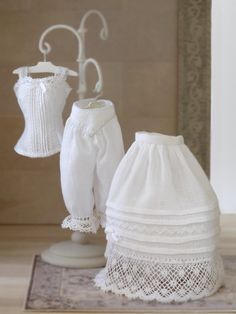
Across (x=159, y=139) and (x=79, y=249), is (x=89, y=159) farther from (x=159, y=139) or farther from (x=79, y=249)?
(x=79, y=249)

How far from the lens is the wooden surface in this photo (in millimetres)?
2650

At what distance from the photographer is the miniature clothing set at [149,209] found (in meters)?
2.53

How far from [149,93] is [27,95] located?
0.93 metres

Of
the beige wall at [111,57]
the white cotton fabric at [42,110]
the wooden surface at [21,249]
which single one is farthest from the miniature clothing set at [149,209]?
the beige wall at [111,57]

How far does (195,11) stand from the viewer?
3.66 m

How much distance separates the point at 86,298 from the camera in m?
2.59

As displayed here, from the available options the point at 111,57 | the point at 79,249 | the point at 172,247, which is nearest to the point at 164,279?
the point at 172,247

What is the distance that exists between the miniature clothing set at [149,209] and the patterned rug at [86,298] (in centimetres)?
4

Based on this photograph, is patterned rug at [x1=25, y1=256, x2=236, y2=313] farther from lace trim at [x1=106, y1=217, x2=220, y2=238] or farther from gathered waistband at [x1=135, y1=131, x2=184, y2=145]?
gathered waistband at [x1=135, y1=131, x2=184, y2=145]

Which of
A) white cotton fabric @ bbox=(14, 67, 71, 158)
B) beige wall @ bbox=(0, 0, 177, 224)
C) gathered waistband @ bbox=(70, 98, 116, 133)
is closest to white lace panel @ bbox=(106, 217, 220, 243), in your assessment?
gathered waistband @ bbox=(70, 98, 116, 133)

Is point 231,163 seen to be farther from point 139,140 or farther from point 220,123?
point 139,140

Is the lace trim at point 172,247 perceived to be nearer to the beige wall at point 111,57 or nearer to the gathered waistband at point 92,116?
the gathered waistband at point 92,116

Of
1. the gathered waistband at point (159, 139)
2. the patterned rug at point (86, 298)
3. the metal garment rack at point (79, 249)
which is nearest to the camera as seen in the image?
the patterned rug at point (86, 298)

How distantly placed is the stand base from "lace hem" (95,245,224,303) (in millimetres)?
379
